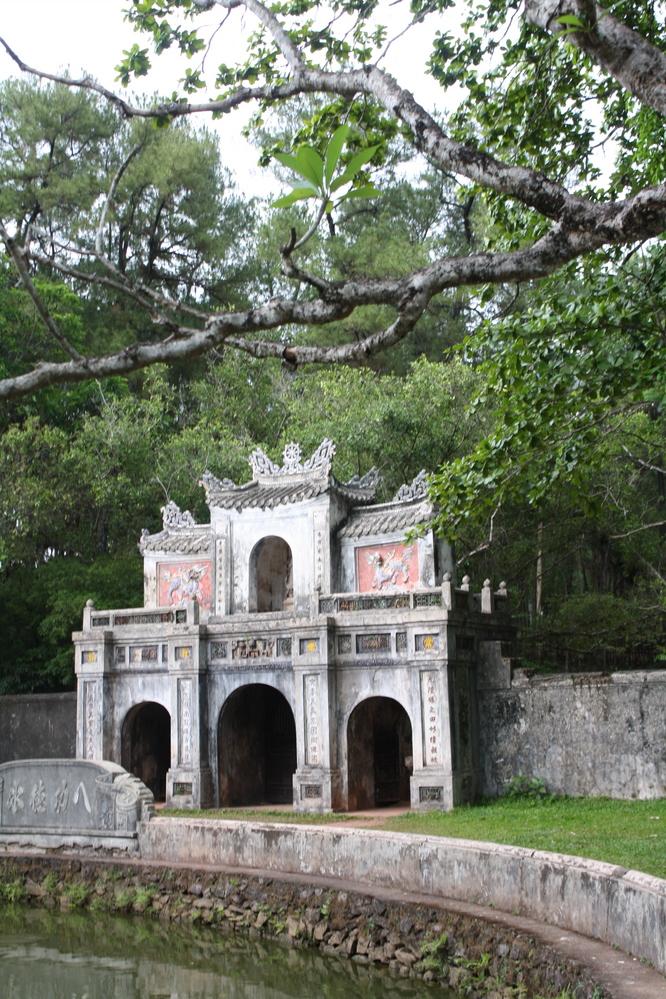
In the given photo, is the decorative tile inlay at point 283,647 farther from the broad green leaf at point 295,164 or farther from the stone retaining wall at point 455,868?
the broad green leaf at point 295,164

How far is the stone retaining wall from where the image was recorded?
917 cm

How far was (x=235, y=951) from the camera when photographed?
13141 mm

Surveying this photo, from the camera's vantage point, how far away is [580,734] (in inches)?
732

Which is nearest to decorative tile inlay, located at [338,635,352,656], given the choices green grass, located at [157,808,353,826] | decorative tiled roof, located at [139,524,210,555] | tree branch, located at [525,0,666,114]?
Answer: green grass, located at [157,808,353,826]

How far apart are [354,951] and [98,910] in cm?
454

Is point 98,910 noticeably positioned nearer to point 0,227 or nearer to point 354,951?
point 354,951

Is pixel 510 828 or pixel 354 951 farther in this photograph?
pixel 510 828

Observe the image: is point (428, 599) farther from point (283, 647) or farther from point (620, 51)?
point (620, 51)

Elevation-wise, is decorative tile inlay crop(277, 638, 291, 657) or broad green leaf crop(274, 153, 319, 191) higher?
broad green leaf crop(274, 153, 319, 191)

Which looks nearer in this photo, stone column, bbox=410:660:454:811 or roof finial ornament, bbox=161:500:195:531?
stone column, bbox=410:660:454:811

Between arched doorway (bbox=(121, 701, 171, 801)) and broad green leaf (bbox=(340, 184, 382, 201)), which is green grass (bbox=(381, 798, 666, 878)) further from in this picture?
broad green leaf (bbox=(340, 184, 382, 201))

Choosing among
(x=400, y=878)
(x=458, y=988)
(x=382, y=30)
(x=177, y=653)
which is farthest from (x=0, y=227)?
(x=177, y=653)

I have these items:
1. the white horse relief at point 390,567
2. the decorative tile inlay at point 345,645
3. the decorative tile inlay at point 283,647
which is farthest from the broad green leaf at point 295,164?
the decorative tile inlay at point 283,647

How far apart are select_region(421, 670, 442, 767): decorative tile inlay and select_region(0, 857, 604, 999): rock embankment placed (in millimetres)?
5473
